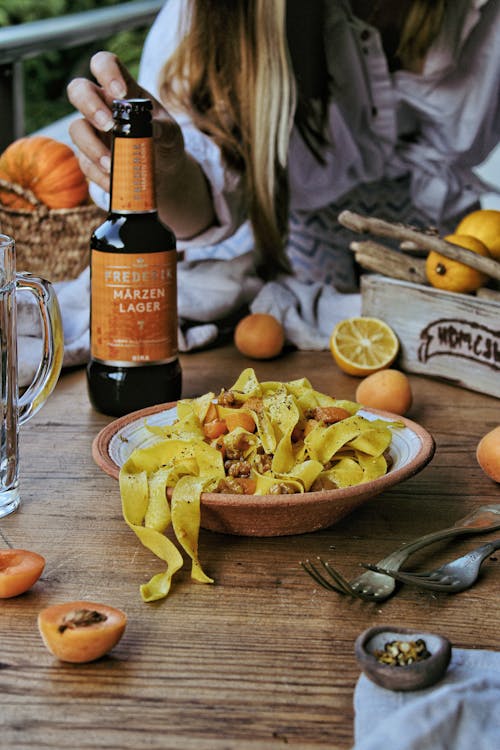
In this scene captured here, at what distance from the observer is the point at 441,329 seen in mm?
1552

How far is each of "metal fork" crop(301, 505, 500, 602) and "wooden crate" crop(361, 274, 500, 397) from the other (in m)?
0.49

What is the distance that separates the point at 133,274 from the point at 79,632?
61 centimetres

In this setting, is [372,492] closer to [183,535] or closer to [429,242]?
[183,535]

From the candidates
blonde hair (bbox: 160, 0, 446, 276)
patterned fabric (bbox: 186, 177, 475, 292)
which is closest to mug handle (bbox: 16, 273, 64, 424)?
blonde hair (bbox: 160, 0, 446, 276)

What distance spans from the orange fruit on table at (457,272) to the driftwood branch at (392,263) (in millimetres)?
60

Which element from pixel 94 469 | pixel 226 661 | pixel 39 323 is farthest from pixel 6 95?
pixel 226 661

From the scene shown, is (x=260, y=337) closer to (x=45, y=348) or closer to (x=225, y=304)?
(x=225, y=304)

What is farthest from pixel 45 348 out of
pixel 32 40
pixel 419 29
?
pixel 419 29

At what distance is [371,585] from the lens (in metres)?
0.88

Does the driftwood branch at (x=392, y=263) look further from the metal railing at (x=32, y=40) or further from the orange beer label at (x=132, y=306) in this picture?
the metal railing at (x=32, y=40)

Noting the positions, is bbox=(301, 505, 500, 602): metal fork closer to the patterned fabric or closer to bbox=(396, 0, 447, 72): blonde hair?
the patterned fabric

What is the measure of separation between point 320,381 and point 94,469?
19.4 inches

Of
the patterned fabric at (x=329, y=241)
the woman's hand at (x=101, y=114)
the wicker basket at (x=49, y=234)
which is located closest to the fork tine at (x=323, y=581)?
the woman's hand at (x=101, y=114)

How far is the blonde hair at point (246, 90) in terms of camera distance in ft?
6.07
